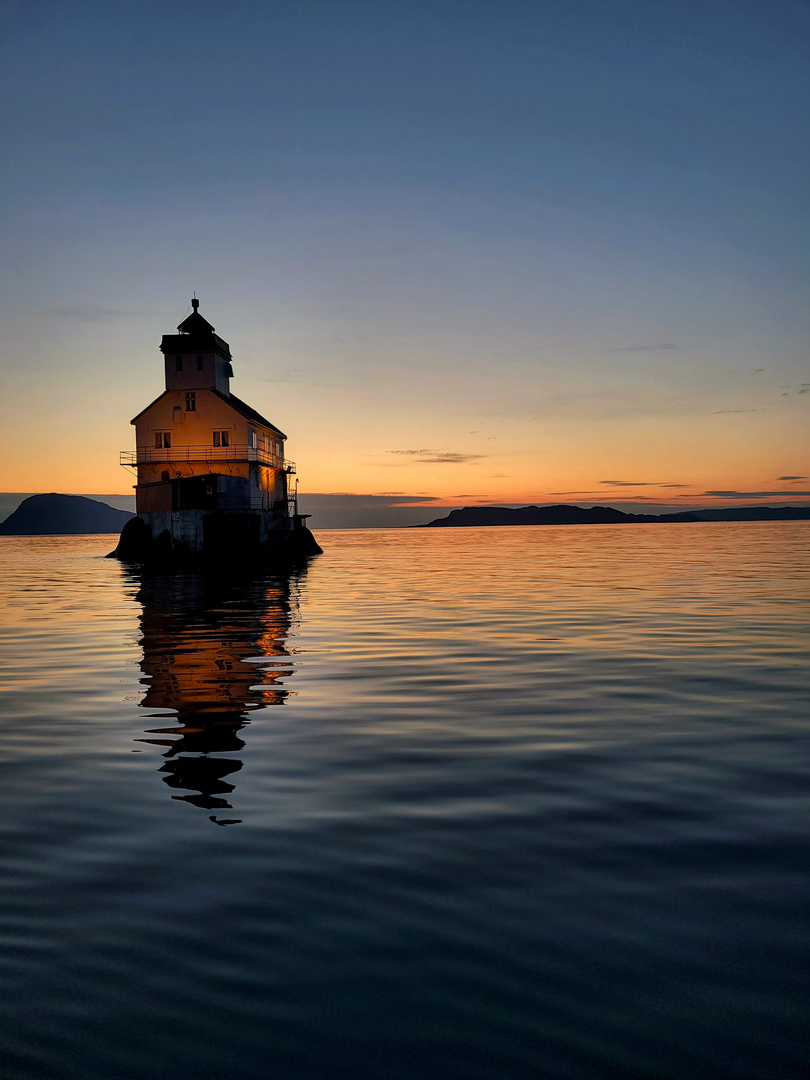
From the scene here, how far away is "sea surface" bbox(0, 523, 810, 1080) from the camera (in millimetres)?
3816

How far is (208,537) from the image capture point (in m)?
54.1

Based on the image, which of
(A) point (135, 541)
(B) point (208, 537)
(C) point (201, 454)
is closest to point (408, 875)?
(B) point (208, 537)

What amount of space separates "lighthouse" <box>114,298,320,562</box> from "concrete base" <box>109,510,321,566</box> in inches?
3.1

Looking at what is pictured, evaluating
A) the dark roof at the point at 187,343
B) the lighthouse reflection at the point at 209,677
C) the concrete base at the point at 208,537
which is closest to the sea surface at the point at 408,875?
the lighthouse reflection at the point at 209,677

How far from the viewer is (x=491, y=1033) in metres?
3.83

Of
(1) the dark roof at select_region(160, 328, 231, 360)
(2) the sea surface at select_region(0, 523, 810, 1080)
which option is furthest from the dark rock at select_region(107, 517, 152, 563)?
(2) the sea surface at select_region(0, 523, 810, 1080)

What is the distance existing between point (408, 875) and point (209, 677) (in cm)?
926

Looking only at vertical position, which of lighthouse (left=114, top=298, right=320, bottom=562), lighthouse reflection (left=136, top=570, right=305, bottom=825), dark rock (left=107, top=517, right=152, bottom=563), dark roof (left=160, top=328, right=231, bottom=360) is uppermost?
dark roof (left=160, top=328, right=231, bottom=360)

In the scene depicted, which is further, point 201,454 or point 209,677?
point 201,454

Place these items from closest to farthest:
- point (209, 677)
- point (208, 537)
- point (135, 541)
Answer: point (209, 677)
point (208, 537)
point (135, 541)

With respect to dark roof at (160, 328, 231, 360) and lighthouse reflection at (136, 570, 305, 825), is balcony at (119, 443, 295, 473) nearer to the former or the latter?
dark roof at (160, 328, 231, 360)

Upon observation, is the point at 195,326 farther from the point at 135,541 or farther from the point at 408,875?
the point at 408,875

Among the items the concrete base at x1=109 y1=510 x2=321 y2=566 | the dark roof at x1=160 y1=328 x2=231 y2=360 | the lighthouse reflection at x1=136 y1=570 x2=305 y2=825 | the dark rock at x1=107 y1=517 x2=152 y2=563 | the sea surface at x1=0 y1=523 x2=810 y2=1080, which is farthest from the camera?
the dark rock at x1=107 y1=517 x2=152 y2=563

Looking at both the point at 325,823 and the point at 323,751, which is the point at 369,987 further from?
the point at 323,751
